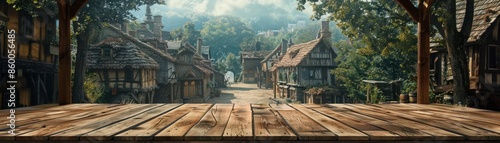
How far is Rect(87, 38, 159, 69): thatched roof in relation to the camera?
21.8 m

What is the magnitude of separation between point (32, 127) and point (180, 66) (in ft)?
98.6

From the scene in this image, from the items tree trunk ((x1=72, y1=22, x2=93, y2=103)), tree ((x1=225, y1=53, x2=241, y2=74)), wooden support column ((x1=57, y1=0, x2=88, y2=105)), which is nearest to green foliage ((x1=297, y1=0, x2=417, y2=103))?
tree trunk ((x1=72, y1=22, x2=93, y2=103))

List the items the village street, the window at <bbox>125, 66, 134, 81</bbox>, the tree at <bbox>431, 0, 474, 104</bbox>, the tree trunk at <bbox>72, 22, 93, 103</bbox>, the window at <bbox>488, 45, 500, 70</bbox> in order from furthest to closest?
the village street < the window at <bbox>125, 66, 134, 81</bbox> < the tree trunk at <bbox>72, 22, 93, 103</bbox> < the window at <bbox>488, 45, 500, 70</bbox> < the tree at <bbox>431, 0, 474, 104</bbox>

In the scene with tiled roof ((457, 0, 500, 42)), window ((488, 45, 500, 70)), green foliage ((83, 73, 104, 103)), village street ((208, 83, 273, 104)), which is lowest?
village street ((208, 83, 273, 104))

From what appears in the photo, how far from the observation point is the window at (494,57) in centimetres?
1420

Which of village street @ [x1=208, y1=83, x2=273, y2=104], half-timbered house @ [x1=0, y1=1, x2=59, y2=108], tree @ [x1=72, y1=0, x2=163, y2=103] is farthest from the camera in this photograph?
village street @ [x1=208, y1=83, x2=273, y2=104]

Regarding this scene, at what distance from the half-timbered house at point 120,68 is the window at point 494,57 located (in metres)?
19.6

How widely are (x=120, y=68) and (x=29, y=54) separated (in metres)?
8.36

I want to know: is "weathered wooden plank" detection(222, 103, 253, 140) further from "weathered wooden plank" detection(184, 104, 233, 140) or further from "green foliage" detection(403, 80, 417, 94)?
"green foliage" detection(403, 80, 417, 94)

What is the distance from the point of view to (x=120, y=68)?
2170cm

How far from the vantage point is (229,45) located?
347 ft

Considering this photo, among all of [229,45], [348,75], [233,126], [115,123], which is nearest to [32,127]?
[115,123]

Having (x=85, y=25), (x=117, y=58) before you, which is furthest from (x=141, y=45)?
(x=85, y=25)

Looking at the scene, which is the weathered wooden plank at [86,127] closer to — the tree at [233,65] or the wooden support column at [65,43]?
the wooden support column at [65,43]
